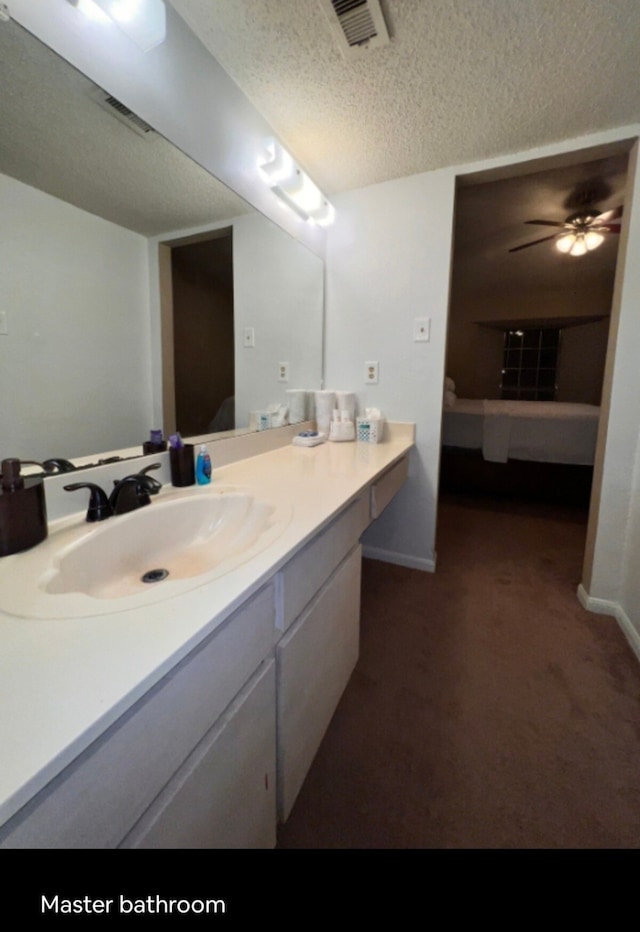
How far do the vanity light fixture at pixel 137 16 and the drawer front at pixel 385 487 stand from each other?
1.39 m

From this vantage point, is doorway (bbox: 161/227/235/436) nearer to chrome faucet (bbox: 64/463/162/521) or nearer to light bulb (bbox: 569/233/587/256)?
chrome faucet (bbox: 64/463/162/521)

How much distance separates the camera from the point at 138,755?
42 centimetres

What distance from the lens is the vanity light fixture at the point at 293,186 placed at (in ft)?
4.94

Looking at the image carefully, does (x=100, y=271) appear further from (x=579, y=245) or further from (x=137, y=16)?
(x=579, y=245)

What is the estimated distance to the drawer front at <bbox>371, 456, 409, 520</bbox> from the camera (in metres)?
1.34

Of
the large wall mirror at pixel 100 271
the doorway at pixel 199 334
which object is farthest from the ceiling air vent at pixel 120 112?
the doorway at pixel 199 334

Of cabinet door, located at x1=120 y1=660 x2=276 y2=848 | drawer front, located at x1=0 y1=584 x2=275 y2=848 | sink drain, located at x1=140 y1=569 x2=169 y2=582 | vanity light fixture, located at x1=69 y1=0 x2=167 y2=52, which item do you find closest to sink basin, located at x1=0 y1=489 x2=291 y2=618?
sink drain, located at x1=140 y1=569 x2=169 y2=582

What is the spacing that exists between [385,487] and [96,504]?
0.99 m

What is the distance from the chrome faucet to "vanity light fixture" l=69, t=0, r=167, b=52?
1.07 metres

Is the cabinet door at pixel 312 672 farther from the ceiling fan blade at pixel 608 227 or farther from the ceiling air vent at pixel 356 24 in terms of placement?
the ceiling fan blade at pixel 608 227

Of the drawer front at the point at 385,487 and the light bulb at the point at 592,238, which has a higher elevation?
the light bulb at the point at 592,238
